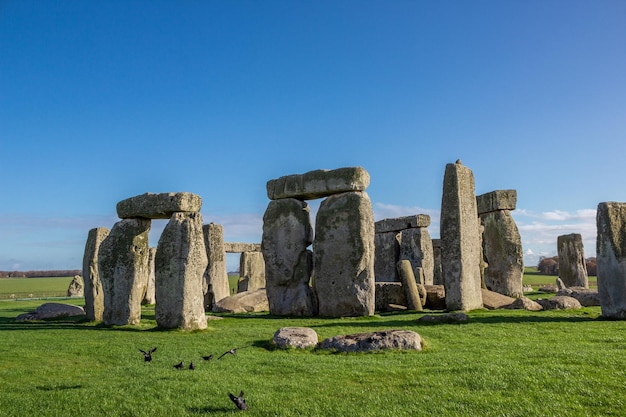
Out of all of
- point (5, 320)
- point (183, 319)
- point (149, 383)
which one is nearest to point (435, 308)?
point (183, 319)

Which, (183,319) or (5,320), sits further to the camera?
(5,320)

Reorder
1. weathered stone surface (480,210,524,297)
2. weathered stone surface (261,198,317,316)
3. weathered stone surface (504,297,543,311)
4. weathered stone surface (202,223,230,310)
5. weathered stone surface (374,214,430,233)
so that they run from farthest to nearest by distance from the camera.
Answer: weathered stone surface (374,214,430,233) < weathered stone surface (202,223,230,310) < weathered stone surface (480,210,524,297) < weathered stone surface (261,198,317,316) < weathered stone surface (504,297,543,311)

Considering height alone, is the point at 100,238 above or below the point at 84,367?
above

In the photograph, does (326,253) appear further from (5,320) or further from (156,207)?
(5,320)

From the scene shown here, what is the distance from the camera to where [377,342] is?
8.79m

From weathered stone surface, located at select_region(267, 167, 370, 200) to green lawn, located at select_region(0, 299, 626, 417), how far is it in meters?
6.24

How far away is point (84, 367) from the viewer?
8828 mm

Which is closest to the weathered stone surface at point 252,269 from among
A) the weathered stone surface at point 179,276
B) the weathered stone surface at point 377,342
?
the weathered stone surface at point 179,276

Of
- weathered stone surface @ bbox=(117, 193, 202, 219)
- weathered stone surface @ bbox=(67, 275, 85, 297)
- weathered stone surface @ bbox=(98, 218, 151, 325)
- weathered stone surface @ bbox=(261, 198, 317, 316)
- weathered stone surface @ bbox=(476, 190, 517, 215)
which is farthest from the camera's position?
weathered stone surface @ bbox=(67, 275, 85, 297)

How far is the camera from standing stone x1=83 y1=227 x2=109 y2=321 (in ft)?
52.0

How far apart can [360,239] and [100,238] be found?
26.1 feet

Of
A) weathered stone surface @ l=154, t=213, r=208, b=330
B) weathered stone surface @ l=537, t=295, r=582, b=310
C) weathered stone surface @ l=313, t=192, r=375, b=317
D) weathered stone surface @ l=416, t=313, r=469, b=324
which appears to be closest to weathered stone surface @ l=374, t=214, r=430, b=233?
weathered stone surface @ l=313, t=192, r=375, b=317

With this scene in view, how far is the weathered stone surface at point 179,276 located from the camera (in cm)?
1266

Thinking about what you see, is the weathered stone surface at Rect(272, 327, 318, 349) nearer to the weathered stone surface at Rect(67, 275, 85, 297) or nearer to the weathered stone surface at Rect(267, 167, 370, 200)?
the weathered stone surface at Rect(267, 167, 370, 200)
